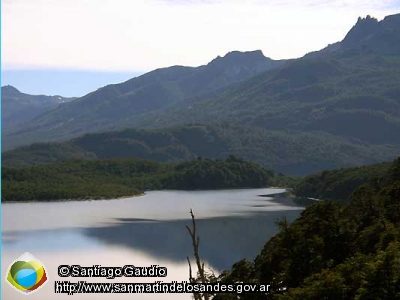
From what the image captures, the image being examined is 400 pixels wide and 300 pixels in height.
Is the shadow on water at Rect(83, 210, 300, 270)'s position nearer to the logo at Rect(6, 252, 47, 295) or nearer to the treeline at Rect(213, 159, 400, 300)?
the treeline at Rect(213, 159, 400, 300)

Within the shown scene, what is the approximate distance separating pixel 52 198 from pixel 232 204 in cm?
4111

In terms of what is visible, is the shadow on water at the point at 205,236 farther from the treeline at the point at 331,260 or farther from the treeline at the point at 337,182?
the treeline at the point at 331,260

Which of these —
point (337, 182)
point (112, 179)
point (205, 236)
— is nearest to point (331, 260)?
point (205, 236)

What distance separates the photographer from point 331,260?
31.4m

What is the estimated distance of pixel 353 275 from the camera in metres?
26.3

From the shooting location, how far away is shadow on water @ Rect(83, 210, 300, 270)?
7175cm

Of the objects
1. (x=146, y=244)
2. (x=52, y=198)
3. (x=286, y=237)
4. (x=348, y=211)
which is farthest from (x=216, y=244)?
(x=52, y=198)

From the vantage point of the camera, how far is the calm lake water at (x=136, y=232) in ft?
220

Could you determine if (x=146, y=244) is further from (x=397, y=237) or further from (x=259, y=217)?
(x=397, y=237)

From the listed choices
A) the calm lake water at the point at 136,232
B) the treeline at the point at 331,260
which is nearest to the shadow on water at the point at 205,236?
the calm lake water at the point at 136,232

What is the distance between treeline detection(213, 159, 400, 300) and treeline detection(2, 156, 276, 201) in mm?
116803

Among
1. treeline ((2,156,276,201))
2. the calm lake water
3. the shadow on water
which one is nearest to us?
the calm lake water

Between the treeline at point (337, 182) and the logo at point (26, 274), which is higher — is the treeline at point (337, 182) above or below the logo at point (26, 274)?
below

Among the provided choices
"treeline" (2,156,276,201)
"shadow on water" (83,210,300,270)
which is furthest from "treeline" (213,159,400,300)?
"treeline" (2,156,276,201)
